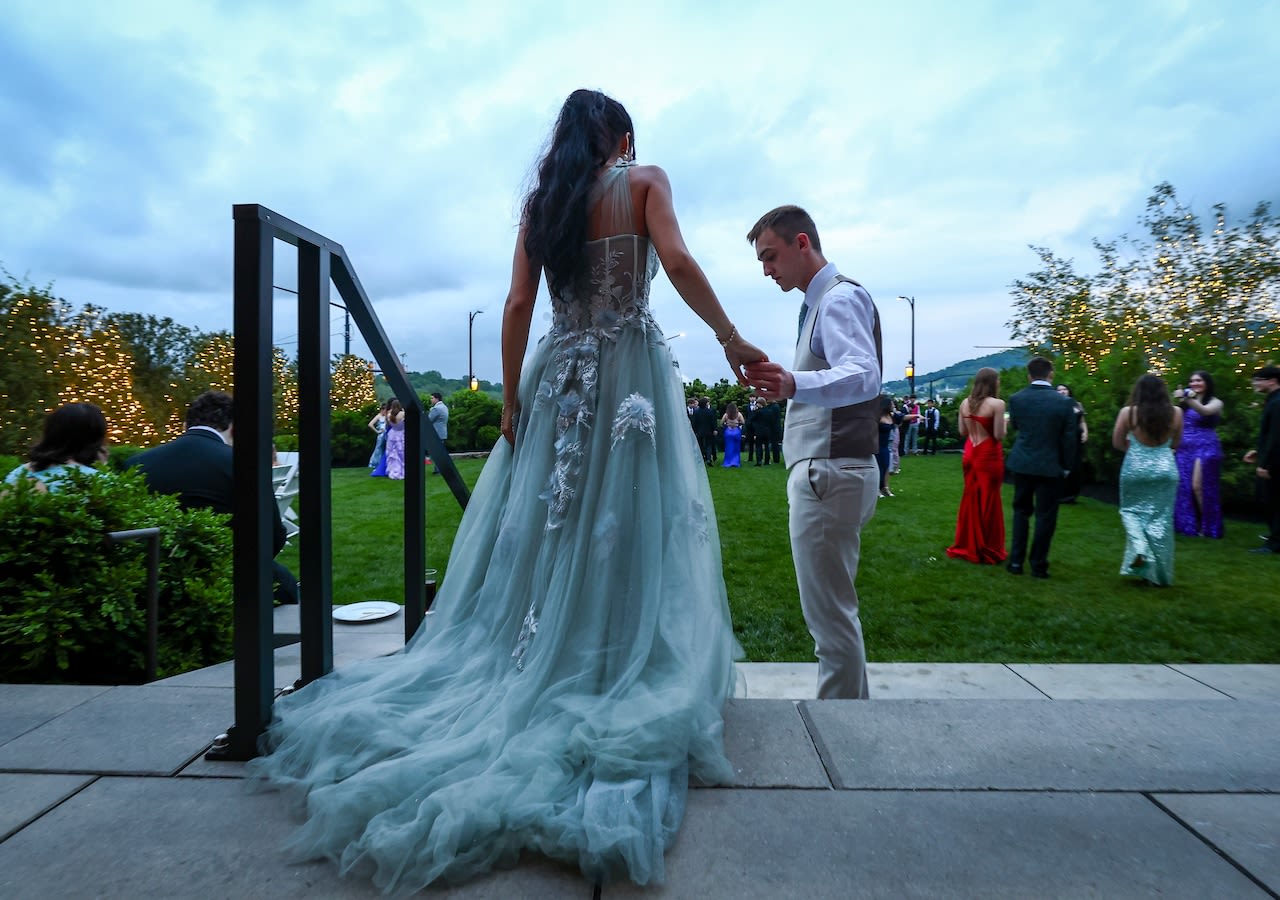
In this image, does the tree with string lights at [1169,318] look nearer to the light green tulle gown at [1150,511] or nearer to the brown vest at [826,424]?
the light green tulle gown at [1150,511]

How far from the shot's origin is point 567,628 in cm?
212

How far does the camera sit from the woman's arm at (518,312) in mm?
2496

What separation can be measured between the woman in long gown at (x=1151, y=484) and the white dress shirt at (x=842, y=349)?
15.6ft

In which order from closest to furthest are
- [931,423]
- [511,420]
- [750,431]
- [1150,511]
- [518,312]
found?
[518,312]
[511,420]
[1150,511]
[750,431]
[931,423]

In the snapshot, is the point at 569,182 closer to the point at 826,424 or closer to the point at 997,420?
the point at 826,424

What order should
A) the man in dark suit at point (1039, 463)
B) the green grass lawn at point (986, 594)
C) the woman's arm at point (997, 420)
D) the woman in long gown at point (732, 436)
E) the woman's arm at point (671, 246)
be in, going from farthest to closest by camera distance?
1. the woman in long gown at point (732, 436)
2. the woman's arm at point (997, 420)
3. the man in dark suit at point (1039, 463)
4. the green grass lawn at point (986, 594)
5. the woman's arm at point (671, 246)

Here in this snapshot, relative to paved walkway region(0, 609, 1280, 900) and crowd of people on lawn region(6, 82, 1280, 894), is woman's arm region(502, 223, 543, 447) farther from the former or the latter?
paved walkway region(0, 609, 1280, 900)

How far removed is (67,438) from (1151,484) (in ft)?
25.5

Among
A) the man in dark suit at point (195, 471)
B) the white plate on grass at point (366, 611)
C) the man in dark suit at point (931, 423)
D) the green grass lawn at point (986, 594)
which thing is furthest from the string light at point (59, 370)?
the man in dark suit at point (931, 423)

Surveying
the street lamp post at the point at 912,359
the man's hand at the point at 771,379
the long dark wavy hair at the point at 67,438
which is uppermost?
the street lamp post at the point at 912,359

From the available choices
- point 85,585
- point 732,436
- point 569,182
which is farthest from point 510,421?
point 732,436

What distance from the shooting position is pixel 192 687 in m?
2.56

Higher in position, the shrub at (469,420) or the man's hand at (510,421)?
the shrub at (469,420)

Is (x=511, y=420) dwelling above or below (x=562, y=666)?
above
